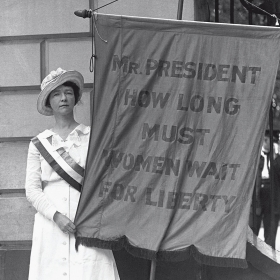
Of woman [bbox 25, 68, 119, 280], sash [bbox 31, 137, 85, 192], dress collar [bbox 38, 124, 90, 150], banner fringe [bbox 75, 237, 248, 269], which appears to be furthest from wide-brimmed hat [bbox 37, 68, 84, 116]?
banner fringe [bbox 75, 237, 248, 269]

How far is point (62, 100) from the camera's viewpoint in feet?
15.5

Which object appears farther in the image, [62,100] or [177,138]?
[62,100]

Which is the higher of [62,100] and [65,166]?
[62,100]

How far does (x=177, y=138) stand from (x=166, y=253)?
80 centimetres

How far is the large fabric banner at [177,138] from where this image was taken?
4.44 m

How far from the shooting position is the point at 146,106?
4.50m

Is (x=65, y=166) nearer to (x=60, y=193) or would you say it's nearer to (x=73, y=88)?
(x=60, y=193)

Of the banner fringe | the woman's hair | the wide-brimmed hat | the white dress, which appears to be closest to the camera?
the banner fringe

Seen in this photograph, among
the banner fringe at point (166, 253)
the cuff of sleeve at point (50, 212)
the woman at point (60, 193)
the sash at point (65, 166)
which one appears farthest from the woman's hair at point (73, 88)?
the banner fringe at point (166, 253)

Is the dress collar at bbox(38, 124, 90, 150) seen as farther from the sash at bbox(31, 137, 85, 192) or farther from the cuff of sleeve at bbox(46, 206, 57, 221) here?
the cuff of sleeve at bbox(46, 206, 57, 221)

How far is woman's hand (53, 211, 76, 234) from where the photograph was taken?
4.48 meters

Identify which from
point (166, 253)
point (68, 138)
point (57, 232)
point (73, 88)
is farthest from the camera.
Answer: point (73, 88)

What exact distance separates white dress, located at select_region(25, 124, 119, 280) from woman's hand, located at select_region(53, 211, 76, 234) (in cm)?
4

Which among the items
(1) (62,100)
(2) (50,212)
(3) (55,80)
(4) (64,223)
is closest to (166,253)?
(4) (64,223)
